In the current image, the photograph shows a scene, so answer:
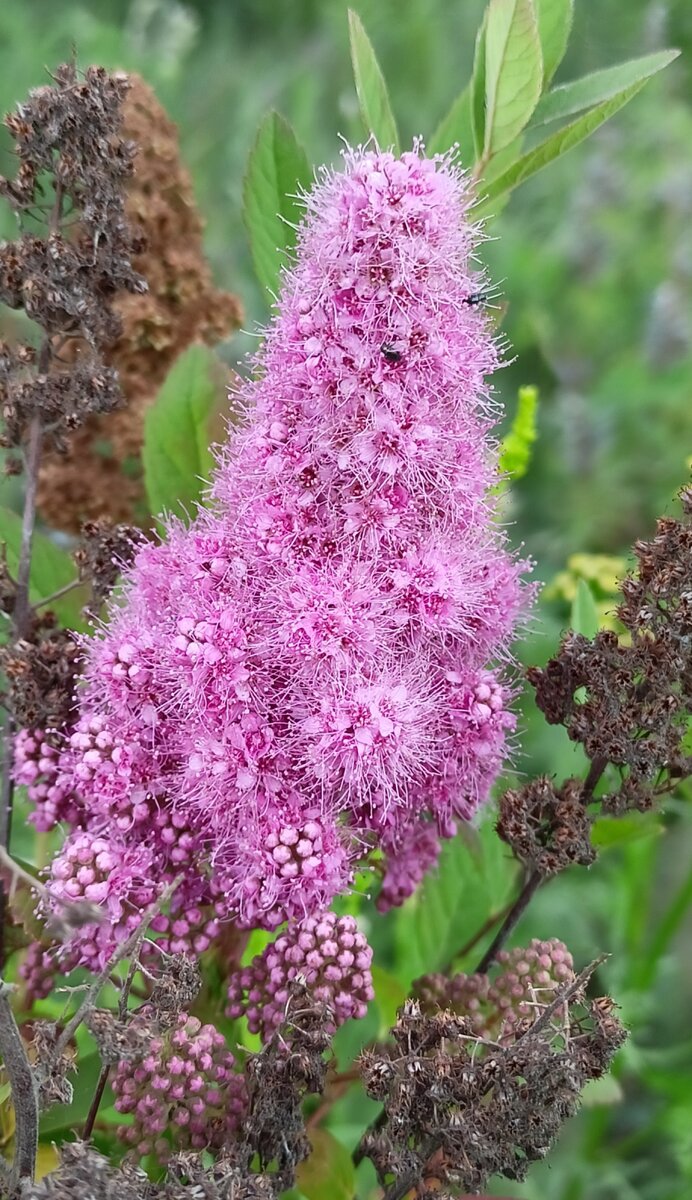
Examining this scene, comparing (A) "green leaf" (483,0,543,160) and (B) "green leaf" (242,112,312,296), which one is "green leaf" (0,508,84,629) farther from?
(A) "green leaf" (483,0,543,160)

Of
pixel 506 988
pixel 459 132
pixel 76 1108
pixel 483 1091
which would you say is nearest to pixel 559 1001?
pixel 483 1091

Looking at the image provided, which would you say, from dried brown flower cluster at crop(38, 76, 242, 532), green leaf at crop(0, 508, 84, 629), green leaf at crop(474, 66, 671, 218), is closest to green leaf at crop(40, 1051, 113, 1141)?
green leaf at crop(0, 508, 84, 629)

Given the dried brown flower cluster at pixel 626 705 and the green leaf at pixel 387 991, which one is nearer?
the dried brown flower cluster at pixel 626 705

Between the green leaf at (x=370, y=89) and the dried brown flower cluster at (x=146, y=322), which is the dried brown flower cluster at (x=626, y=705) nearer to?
the green leaf at (x=370, y=89)

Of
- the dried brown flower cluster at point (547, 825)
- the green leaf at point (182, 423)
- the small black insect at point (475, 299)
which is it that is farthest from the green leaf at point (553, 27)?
the dried brown flower cluster at point (547, 825)

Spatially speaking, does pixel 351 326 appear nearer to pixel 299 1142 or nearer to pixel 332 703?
pixel 332 703

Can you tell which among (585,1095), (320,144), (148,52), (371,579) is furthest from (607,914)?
(148,52)
